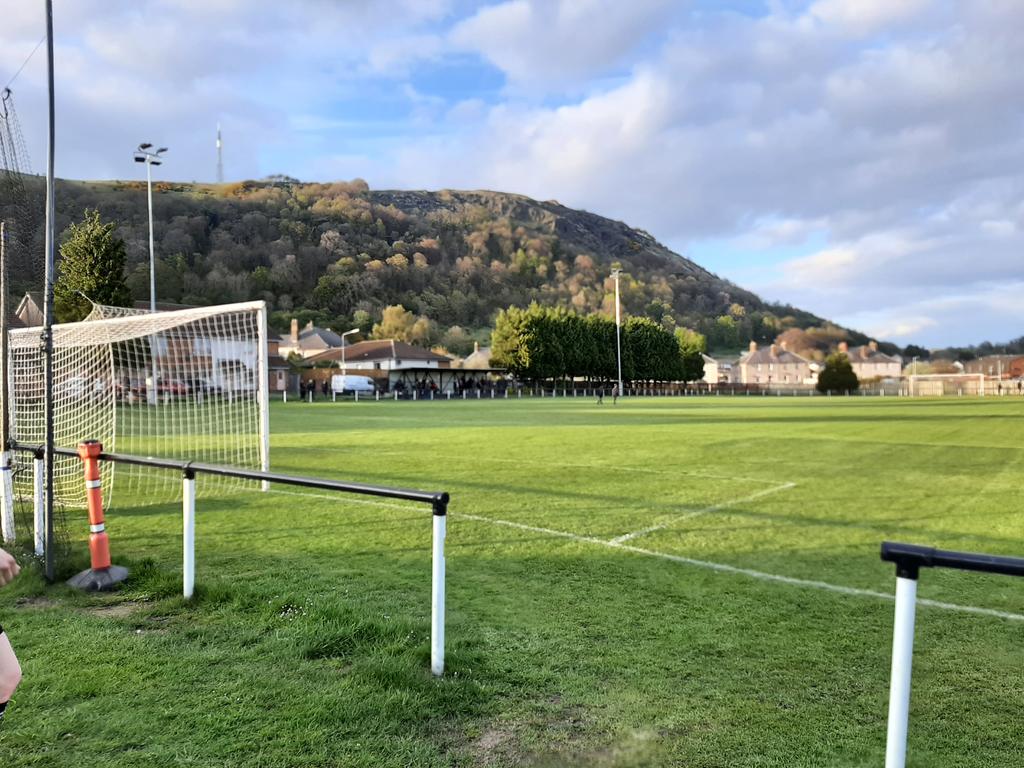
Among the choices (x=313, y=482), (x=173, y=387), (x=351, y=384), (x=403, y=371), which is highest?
(x=403, y=371)

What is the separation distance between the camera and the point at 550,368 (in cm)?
7788

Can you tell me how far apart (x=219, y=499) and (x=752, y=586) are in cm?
767

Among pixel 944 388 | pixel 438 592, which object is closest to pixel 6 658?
pixel 438 592

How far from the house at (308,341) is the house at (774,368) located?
9102cm

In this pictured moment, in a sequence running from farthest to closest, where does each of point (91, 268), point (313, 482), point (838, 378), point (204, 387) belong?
point (838, 378)
point (91, 268)
point (204, 387)
point (313, 482)

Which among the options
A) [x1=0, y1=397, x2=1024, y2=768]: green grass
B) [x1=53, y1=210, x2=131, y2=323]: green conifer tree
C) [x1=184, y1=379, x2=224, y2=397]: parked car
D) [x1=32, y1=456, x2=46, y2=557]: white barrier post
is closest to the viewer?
[x1=0, y1=397, x2=1024, y2=768]: green grass

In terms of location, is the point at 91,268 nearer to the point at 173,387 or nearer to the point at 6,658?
the point at 173,387

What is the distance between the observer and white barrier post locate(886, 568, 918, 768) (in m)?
2.42

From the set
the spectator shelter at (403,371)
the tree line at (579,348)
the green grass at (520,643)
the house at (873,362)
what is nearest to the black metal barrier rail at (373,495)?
the green grass at (520,643)

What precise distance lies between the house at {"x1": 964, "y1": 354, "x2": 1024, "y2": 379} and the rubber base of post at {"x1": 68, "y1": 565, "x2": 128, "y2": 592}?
15449 cm

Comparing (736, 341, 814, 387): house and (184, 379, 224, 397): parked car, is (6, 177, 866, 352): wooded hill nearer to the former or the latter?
(736, 341, 814, 387): house

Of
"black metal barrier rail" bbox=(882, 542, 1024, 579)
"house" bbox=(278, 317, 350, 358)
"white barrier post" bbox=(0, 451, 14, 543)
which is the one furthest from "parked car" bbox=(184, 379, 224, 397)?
"house" bbox=(278, 317, 350, 358)

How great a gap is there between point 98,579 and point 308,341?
112940mm

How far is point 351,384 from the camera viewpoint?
203 ft
